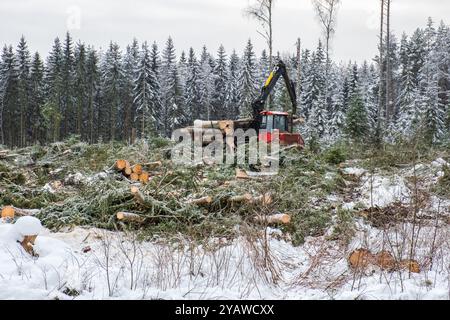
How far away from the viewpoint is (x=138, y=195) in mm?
6645

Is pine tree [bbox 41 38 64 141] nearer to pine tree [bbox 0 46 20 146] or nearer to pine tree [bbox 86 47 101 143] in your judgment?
pine tree [bbox 86 47 101 143]

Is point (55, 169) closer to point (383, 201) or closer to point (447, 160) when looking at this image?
point (383, 201)

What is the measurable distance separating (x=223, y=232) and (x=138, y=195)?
1544 mm

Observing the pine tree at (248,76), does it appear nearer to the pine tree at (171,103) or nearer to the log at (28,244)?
the pine tree at (171,103)

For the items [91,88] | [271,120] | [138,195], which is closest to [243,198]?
[138,195]

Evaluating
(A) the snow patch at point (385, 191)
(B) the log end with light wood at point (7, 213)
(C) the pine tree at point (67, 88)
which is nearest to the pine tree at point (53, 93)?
(C) the pine tree at point (67, 88)

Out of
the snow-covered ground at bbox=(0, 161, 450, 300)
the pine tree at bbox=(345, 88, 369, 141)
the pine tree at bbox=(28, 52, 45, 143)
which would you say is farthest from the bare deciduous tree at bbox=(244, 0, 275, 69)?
the pine tree at bbox=(28, 52, 45, 143)

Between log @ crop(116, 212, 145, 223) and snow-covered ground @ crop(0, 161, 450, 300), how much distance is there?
55 centimetres

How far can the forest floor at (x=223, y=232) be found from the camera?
4332 millimetres

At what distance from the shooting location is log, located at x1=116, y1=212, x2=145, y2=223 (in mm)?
6303

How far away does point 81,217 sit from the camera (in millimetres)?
6496

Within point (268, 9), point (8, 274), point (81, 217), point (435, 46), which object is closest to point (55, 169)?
point (81, 217)

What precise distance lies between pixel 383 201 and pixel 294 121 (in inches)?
314

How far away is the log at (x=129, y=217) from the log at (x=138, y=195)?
306 millimetres
